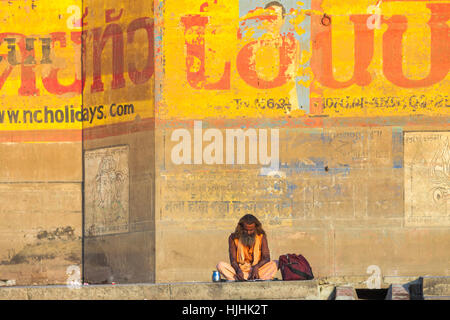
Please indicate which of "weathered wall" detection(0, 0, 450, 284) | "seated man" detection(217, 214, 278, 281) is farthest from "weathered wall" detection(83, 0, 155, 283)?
"seated man" detection(217, 214, 278, 281)

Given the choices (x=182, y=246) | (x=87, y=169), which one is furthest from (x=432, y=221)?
(x=87, y=169)

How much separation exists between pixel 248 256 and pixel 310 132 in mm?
4170

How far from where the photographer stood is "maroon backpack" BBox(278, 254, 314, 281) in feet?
68.7

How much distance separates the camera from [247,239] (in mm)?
21734

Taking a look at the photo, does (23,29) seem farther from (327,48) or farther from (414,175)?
(414,175)

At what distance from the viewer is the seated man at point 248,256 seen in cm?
2133

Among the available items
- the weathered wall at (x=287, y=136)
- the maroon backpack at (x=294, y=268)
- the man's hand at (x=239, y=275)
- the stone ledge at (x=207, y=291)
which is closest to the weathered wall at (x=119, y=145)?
the weathered wall at (x=287, y=136)

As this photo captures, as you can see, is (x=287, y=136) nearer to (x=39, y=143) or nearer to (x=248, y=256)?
(x=248, y=256)

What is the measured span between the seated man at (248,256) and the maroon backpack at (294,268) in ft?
0.85

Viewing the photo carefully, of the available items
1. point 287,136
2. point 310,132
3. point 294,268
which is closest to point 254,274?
point 294,268

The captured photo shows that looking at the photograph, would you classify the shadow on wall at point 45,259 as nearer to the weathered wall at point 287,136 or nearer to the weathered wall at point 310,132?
the weathered wall at point 287,136

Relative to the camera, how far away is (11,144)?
27328 millimetres

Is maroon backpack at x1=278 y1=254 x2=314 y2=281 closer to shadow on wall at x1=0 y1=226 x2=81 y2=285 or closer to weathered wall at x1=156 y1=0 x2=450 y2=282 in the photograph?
weathered wall at x1=156 y1=0 x2=450 y2=282

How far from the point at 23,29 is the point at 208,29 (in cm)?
466
